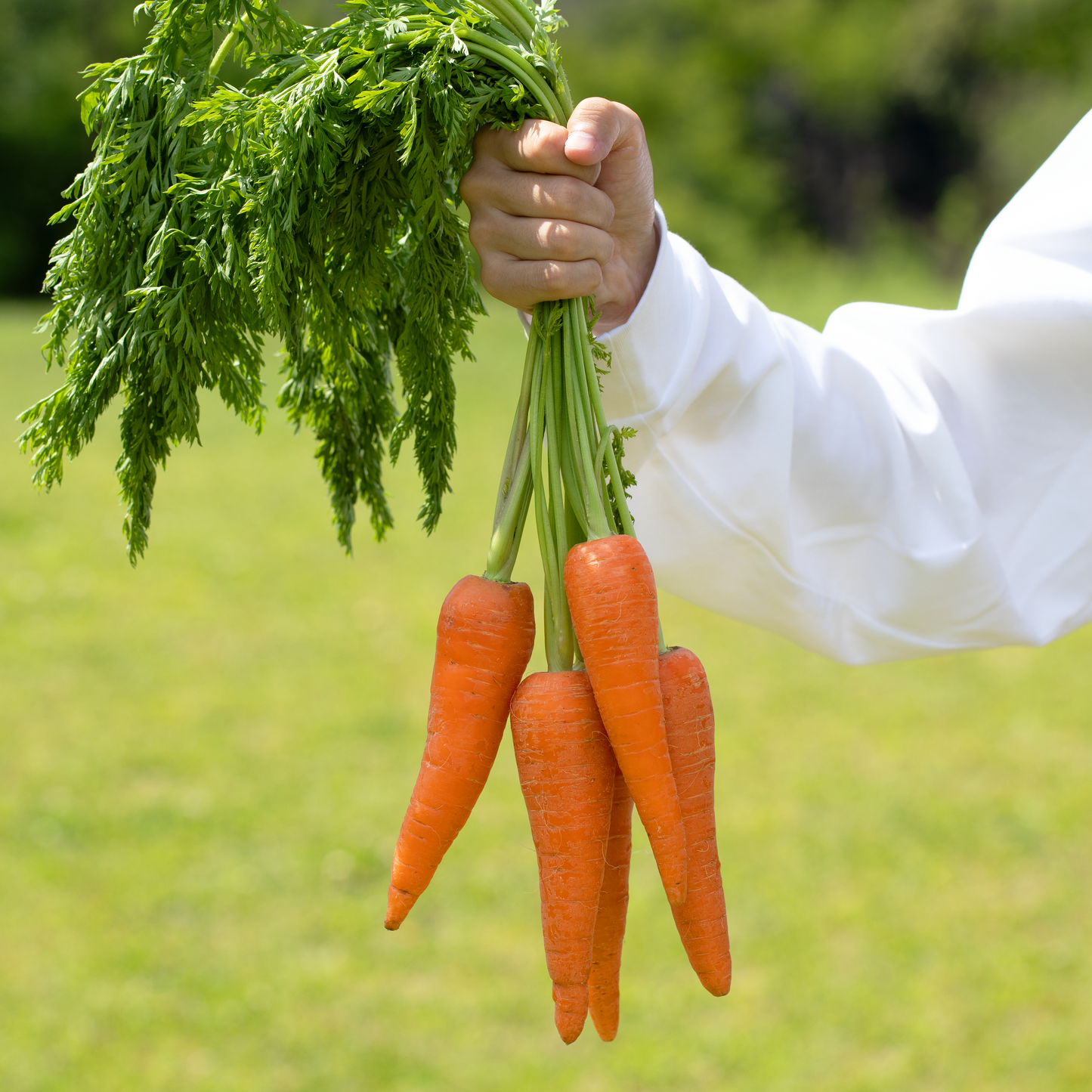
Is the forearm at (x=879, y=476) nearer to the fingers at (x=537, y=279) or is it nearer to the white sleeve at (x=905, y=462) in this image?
the white sleeve at (x=905, y=462)

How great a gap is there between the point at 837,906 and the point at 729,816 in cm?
62

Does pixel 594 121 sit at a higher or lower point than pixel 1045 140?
higher

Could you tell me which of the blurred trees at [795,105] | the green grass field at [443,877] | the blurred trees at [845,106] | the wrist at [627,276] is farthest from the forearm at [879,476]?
the blurred trees at [845,106]

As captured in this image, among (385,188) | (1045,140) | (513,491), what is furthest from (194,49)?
(1045,140)

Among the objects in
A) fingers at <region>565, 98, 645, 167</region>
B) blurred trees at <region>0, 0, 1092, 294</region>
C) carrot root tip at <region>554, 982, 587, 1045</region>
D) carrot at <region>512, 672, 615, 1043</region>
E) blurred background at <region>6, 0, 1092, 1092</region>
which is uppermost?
fingers at <region>565, 98, 645, 167</region>

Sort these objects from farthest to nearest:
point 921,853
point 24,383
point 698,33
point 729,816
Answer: point 698,33 → point 24,383 → point 729,816 → point 921,853

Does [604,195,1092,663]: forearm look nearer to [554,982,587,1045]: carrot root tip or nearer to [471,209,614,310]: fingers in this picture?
[471,209,614,310]: fingers

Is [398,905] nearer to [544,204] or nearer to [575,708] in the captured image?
[575,708]

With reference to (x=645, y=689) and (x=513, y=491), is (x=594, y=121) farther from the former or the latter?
(x=645, y=689)

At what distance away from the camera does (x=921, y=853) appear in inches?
149

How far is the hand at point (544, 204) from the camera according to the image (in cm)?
105

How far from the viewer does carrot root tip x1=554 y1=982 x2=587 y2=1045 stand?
113 centimetres

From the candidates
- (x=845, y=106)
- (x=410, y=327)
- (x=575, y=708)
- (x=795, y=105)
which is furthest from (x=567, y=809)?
(x=795, y=105)

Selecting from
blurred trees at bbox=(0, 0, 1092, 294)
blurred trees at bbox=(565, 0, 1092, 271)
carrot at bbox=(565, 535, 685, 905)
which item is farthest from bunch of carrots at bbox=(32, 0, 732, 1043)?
blurred trees at bbox=(565, 0, 1092, 271)
